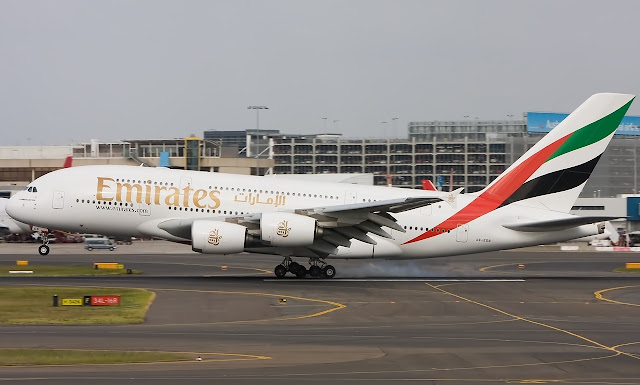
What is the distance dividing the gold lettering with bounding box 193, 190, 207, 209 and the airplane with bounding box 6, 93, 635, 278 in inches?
1.8

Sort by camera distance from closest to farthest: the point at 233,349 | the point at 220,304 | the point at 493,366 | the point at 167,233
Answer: the point at 493,366, the point at 233,349, the point at 220,304, the point at 167,233

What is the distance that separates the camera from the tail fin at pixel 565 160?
4503 centimetres

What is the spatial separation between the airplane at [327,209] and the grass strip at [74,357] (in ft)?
60.9

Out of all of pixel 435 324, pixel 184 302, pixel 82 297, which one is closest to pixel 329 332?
pixel 435 324

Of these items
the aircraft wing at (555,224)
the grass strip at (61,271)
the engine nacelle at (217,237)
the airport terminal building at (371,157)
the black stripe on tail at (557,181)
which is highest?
the airport terminal building at (371,157)

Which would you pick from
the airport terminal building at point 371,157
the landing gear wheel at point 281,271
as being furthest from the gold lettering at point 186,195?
the airport terminal building at point 371,157

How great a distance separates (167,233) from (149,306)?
1046 centimetres

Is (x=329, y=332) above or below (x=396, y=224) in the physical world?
below

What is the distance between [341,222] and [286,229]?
2.98 metres

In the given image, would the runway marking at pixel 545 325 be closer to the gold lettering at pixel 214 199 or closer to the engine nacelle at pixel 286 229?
the engine nacelle at pixel 286 229

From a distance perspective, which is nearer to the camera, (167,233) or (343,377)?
(343,377)

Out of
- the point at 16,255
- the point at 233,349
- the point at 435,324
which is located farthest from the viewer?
the point at 16,255

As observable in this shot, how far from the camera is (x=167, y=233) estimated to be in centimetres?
4266

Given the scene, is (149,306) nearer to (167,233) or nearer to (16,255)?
(167,233)
